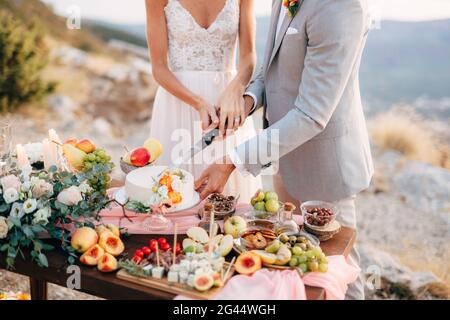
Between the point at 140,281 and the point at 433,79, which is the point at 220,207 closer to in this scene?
the point at 140,281

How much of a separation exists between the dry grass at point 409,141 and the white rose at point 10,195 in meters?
6.17

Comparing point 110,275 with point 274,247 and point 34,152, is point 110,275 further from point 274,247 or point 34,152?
point 34,152

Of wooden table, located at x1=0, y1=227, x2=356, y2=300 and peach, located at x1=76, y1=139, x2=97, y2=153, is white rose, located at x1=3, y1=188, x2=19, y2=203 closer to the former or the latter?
wooden table, located at x1=0, y1=227, x2=356, y2=300

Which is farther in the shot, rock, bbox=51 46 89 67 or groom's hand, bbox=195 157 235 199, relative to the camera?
rock, bbox=51 46 89 67

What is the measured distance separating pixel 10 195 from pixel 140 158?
2.03 feet

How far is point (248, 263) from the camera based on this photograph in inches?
71.2

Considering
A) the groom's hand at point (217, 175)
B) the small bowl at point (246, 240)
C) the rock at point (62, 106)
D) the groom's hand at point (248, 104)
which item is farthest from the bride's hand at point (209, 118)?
the rock at point (62, 106)

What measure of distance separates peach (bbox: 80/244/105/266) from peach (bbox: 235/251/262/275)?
514 millimetres

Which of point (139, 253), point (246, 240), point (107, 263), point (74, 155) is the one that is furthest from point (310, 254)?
point (74, 155)

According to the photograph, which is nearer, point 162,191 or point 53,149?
point 162,191

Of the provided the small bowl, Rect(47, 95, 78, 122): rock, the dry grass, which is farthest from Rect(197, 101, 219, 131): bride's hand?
Rect(47, 95, 78, 122): rock

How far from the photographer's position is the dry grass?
702 centimetres

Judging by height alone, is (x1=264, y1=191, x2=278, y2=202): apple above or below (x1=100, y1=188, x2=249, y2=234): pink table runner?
above

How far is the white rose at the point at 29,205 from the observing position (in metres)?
1.91
